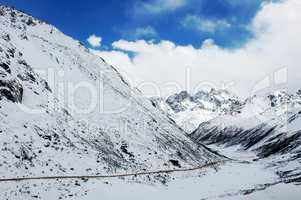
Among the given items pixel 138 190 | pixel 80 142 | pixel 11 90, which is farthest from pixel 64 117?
pixel 138 190

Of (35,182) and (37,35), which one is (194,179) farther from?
(37,35)

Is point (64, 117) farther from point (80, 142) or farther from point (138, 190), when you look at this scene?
point (138, 190)

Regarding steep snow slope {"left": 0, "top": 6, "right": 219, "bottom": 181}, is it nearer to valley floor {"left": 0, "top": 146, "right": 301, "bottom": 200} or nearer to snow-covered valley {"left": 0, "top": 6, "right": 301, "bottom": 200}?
snow-covered valley {"left": 0, "top": 6, "right": 301, "bottom": 200}

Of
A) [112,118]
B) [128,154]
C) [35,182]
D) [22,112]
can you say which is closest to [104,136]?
[128,154]

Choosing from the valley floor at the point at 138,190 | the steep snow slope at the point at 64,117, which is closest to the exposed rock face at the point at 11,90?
the steep snow slope at the point at 64,117

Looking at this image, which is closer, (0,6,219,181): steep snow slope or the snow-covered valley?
the snow-covered valley

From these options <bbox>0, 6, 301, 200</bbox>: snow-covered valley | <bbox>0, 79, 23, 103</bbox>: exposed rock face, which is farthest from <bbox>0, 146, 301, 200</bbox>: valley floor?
<bbox>0, 79, 23, 103</bbox>: exposed rock face

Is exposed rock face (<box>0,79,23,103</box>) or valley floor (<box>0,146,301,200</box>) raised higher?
exposed rock face (<box>0,79,23,103</box>)

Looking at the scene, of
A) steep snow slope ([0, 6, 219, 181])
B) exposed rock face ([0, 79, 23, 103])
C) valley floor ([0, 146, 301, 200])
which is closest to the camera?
valley floor ([0, 146, 301, 200])

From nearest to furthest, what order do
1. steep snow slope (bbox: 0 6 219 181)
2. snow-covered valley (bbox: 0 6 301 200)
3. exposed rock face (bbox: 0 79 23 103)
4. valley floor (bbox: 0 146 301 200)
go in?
valley floor (bbox: 0 146 301 200)
snow-covered valley (bbox: 0 6 301 200)
steep snow slope (bbox: 0 6 219 181)
exposed rock face (bbox: 0 79 23 103)
